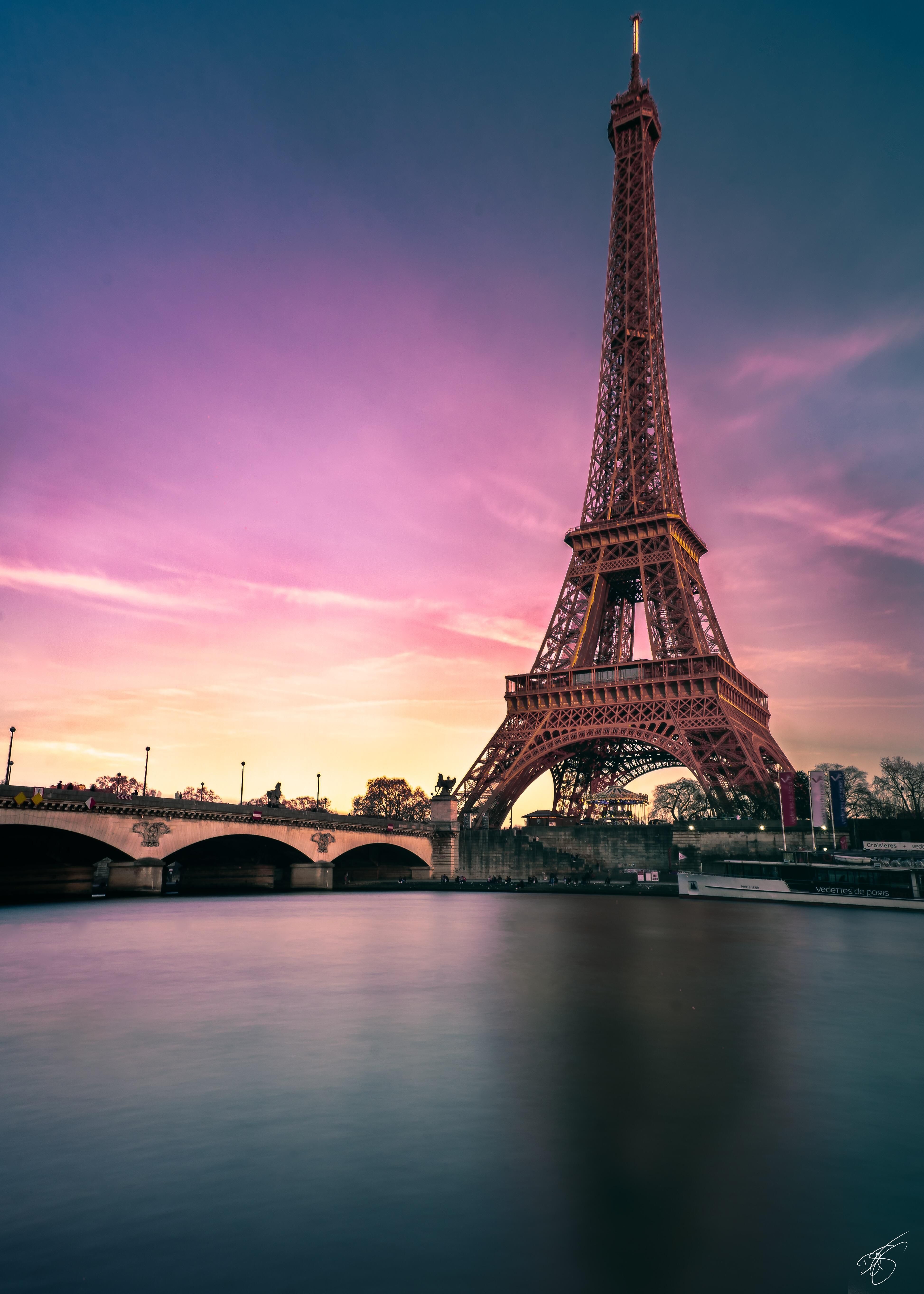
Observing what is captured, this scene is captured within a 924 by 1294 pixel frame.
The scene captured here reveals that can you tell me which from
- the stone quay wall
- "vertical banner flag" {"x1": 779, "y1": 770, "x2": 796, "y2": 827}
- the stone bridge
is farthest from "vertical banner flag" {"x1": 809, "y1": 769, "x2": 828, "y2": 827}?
the stone bridge

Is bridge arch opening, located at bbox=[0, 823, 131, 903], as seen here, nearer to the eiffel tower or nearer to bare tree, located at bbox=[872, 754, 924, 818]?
the eiffel tower

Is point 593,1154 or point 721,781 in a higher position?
point 721,781

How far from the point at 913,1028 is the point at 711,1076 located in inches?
278

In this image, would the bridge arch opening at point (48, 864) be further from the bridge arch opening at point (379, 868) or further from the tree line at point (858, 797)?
the tree line at point (858, 797)

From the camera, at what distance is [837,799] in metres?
67.6

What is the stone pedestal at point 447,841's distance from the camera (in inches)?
3127

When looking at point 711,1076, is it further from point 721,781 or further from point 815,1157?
point 721,781

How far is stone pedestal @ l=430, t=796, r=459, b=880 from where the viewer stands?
79438 mm

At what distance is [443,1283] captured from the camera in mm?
6613

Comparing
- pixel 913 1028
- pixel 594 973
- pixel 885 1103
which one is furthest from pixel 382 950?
pixel 885 1103

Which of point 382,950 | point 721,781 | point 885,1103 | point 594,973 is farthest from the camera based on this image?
point 721,781

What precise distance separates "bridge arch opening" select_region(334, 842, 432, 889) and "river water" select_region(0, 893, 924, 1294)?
6029 centimetres

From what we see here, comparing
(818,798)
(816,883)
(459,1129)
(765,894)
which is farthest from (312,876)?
(459,1129)

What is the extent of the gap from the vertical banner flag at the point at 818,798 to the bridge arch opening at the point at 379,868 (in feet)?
122
